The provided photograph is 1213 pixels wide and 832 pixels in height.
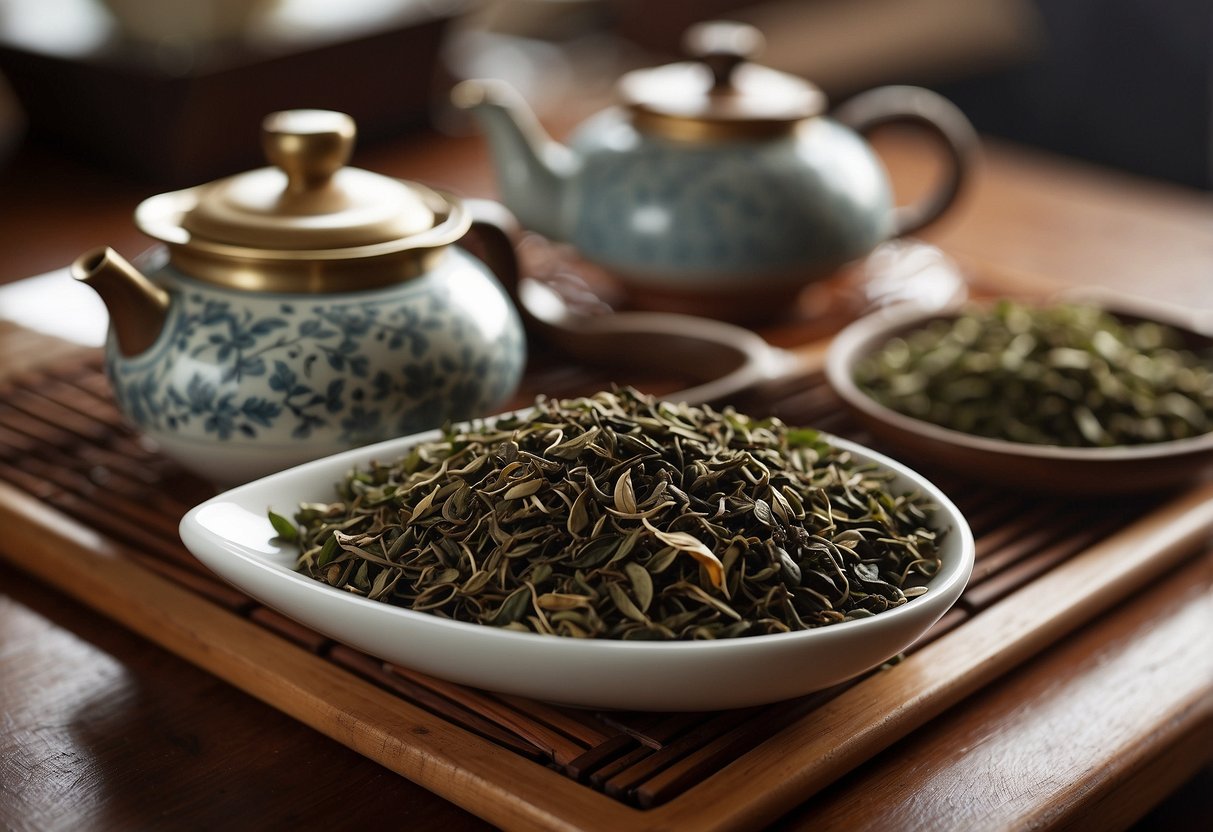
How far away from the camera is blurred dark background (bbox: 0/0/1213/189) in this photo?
162 centimetres

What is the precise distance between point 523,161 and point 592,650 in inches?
29.3

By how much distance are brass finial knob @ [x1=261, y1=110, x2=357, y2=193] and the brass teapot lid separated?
0.41 meters

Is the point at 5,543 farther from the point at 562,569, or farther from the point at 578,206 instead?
the point at 578,206

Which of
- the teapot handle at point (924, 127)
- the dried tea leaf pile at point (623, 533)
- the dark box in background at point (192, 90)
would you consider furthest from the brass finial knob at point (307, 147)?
the dark box in background at point (192, 90)

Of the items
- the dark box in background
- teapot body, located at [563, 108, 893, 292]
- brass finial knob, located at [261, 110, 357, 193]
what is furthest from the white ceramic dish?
the dark box in background

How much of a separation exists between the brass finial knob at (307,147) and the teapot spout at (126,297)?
0.11 metres

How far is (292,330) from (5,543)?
248 millimetres

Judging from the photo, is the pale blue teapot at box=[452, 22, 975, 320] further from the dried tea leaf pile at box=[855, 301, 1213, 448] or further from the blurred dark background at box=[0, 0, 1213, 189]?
the blurred dark background at box=[0, 0, 1213, 189]

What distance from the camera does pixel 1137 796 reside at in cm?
72

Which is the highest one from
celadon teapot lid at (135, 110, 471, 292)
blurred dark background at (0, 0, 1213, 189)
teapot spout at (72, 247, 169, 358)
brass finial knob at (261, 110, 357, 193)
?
brass finial knob at (261, 110, 357, 193)

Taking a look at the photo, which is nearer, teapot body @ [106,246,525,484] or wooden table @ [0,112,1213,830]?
wooden table @ [0,112,1213,830]

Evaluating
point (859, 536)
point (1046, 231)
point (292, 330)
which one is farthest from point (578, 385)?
point (1046, 231)

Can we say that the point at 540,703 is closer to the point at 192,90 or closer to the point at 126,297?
the point at 126,297

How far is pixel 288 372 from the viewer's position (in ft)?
2.75
